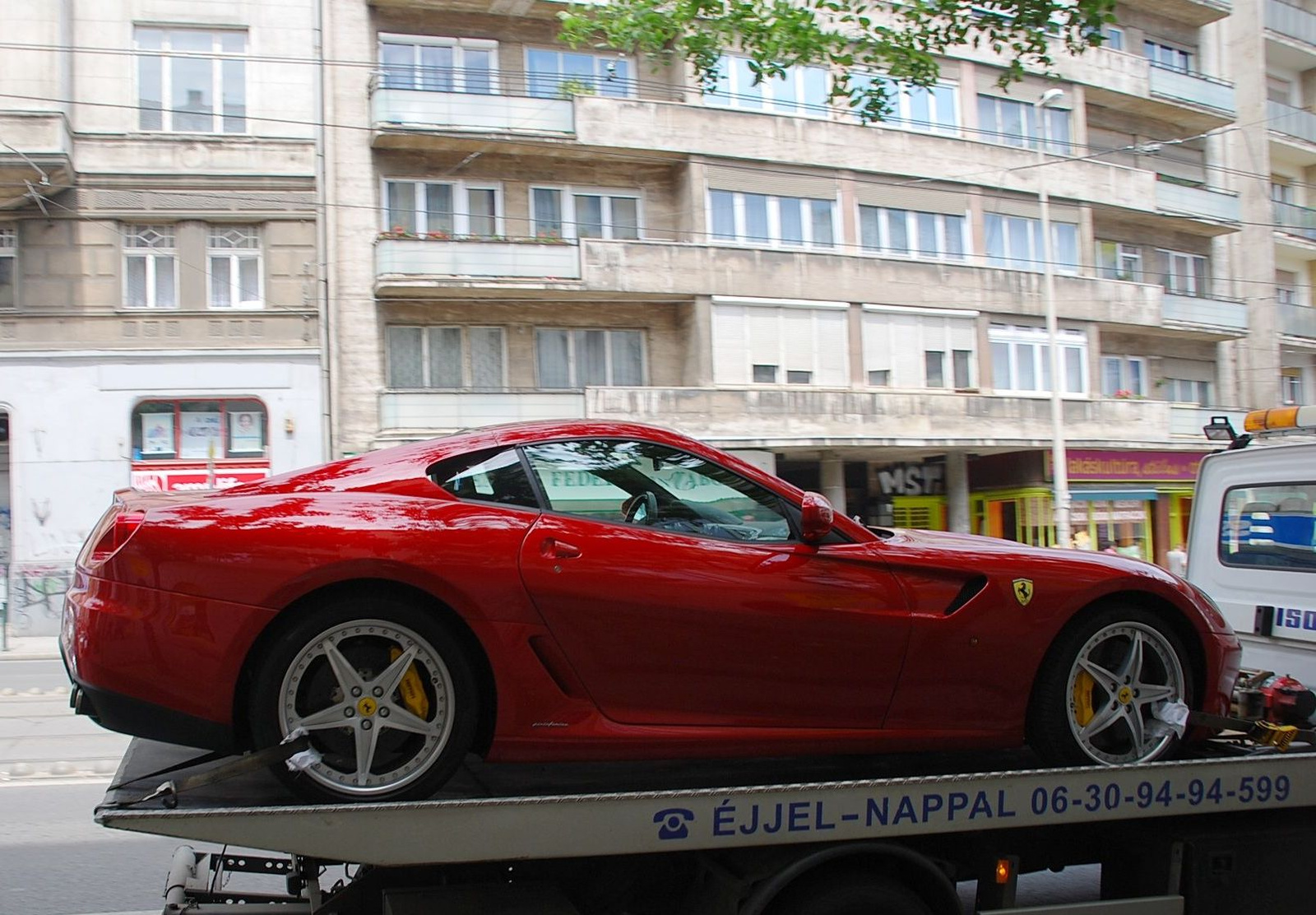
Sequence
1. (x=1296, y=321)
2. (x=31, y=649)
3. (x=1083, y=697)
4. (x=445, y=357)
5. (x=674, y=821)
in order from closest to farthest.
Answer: (x=674, y=821), (x=1083, y=697), (x=31, y=649), (x=445, y=357), (x=1296, y=321)

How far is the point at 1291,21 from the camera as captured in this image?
108 ft

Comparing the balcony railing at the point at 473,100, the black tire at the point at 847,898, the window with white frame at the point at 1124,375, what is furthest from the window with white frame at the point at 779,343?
the black tire at the point at 847,898

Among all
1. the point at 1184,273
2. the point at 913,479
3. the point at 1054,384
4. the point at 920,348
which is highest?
the point at 1184,273

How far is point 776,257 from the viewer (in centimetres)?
2295

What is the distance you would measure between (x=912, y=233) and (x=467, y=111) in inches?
407

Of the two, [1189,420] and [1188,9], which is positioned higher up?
[1188,9]

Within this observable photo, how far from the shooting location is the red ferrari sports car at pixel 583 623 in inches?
126

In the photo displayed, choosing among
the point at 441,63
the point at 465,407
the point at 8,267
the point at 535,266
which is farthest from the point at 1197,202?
the point at 8,267

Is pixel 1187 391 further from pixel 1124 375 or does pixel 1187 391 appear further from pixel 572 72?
pixel 572 72

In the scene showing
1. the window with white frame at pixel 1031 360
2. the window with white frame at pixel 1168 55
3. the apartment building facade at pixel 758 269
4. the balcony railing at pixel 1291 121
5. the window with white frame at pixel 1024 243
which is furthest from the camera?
the balcony railing at pixel 1291 121

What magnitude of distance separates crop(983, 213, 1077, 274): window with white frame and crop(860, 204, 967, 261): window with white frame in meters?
0.92

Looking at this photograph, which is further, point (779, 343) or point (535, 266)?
point (779, 343)

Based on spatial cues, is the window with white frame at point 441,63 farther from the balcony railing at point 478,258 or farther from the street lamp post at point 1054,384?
the street lamp post at point 1054,384

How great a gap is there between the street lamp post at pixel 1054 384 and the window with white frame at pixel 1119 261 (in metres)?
2.97
